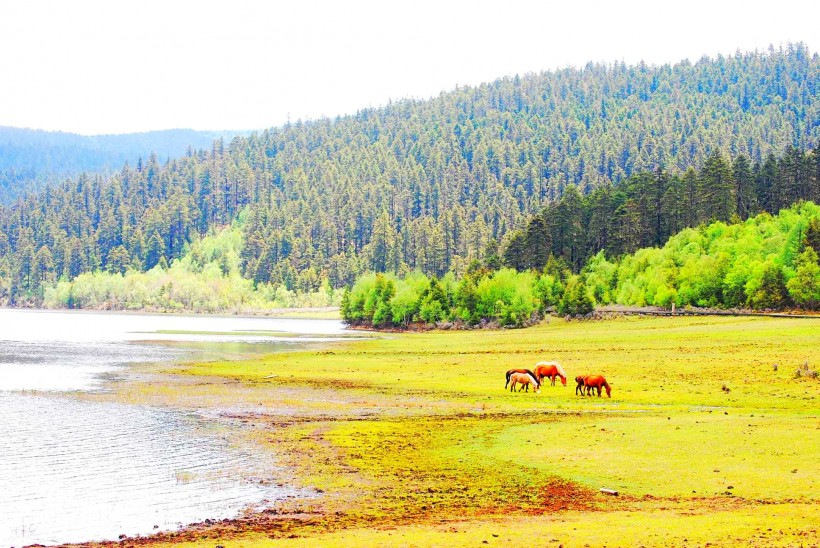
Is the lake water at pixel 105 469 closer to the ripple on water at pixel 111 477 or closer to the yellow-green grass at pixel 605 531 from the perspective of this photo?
the ripple on water at pixel 111 477

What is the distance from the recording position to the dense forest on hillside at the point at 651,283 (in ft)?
327

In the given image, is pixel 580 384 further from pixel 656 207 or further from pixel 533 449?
pixel 656 207

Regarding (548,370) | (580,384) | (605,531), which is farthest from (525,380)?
(605,531)

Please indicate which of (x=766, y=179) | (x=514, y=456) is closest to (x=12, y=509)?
(x=514, y=456)

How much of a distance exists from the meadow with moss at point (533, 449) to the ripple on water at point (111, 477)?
1714 millimetres

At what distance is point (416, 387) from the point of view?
51.9 meters

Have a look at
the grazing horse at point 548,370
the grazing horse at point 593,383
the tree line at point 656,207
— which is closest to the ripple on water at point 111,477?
the grazing horse at point 593,383

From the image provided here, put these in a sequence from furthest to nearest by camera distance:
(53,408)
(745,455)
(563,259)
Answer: (563,259) < (53,408) < (745,455)

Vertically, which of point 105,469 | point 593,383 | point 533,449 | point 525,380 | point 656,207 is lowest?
point 105,469

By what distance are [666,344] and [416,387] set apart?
2686 cm

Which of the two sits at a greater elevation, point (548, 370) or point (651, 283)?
point (651, 283)

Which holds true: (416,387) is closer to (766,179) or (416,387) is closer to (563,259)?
(563,259)

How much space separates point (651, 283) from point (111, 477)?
98.5 metres

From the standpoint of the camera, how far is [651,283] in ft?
382
